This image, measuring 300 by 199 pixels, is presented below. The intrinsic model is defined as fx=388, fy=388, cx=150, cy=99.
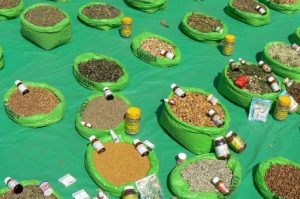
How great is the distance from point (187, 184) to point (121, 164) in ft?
2.93

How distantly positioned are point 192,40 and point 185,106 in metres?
2.50

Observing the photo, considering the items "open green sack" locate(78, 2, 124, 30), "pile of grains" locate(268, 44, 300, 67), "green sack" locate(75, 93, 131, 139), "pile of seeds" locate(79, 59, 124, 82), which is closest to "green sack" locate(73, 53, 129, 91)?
"pile of seeds" locate(79, 59, 124, 82)

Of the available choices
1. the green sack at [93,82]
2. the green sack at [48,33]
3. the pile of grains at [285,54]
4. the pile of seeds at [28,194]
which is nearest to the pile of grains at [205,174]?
the pile of seeds at [28,194]

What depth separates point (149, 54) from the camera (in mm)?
7000

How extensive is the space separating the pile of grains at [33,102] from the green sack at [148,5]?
11.0 ft

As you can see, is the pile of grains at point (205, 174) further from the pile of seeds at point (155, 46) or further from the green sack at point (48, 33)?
the green sack at point (48, 33)

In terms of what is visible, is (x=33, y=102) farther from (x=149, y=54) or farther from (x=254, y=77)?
(x=254, y=77)

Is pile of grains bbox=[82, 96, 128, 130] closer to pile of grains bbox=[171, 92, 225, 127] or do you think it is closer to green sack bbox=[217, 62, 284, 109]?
pile of grains bbox=[171, 92, 225, 127]

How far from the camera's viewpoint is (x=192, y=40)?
7.89 meters

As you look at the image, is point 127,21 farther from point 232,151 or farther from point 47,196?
→ point 47,196

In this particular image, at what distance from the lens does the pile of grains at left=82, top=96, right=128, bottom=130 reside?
18.5 ft

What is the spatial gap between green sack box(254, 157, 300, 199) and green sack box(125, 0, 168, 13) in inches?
175

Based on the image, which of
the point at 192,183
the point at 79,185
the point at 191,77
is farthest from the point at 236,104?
the point at 79,185

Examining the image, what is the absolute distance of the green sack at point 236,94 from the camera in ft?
20.5
